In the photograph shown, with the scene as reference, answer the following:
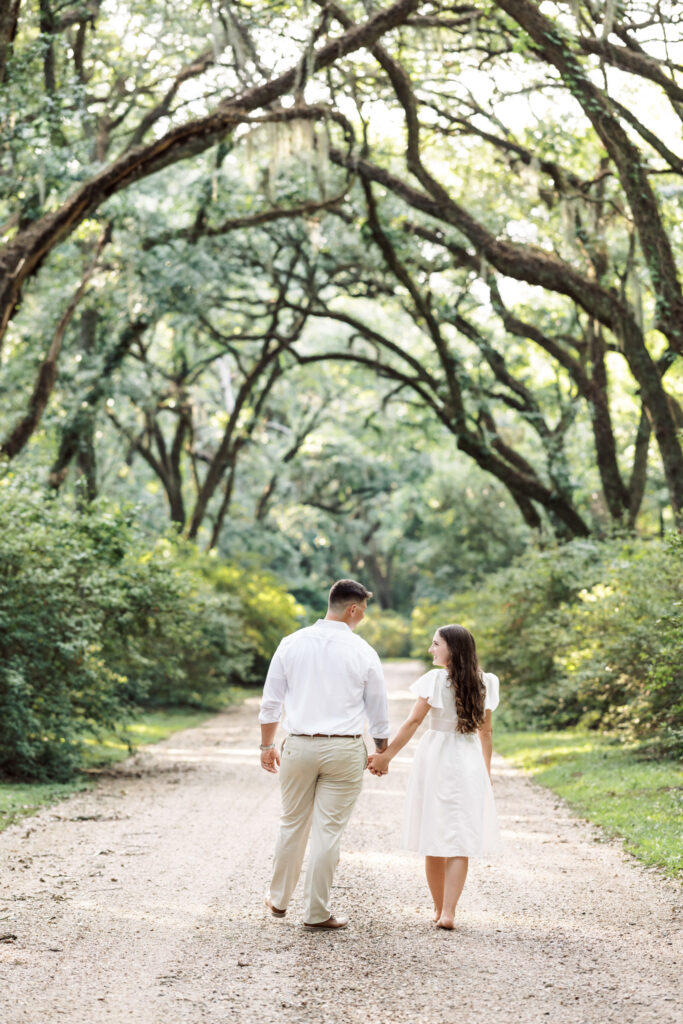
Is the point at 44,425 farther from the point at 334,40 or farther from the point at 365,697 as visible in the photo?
the point at 365,697

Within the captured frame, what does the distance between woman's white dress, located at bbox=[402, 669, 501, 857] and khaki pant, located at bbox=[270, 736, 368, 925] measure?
39cm

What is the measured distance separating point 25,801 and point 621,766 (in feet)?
19.7

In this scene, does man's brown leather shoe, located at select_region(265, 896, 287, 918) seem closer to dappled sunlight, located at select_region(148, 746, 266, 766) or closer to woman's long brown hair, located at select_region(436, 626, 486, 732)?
woman's long brown hair, located at select_region(436, 626, 486, 732)

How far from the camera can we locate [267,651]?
86.3 ft

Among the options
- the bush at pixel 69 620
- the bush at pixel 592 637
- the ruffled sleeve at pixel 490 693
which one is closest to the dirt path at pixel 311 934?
the ruffled sleeve at pixel 490 693

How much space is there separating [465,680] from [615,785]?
16.4 ft

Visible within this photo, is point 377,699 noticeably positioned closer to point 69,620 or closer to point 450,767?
point 450,767

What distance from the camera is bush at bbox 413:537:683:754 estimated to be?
11.1 metres

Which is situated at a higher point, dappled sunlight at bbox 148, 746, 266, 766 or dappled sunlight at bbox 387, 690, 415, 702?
dappled sunlight at bbox 387, 690, 415, 702

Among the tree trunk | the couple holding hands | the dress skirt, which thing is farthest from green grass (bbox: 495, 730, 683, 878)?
the tree trunk

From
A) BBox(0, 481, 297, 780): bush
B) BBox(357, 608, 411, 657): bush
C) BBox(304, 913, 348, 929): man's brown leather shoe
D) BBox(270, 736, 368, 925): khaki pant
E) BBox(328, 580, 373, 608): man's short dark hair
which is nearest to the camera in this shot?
BBox(304, 913, 348, 929): man's brown leather shoe

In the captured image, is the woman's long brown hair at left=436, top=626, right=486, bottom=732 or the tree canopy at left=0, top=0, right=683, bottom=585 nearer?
the woman's long brown hair at left=436, top=626, right=486, bottom=732

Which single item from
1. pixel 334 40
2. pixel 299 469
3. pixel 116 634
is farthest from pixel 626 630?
pixel 299 469

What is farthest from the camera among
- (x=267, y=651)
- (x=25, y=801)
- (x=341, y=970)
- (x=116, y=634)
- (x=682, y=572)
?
(x=267, y=651)
